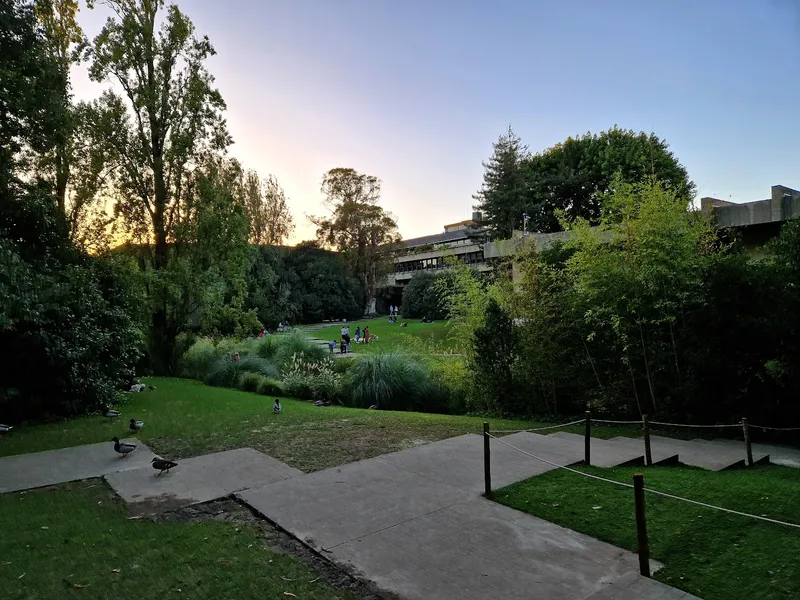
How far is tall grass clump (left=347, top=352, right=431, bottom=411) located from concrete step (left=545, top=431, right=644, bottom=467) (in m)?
4.60

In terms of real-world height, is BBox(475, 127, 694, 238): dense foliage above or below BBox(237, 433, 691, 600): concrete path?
above

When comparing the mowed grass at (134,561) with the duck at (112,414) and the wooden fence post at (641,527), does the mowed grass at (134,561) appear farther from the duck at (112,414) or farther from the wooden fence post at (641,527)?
the duck at (112,414)

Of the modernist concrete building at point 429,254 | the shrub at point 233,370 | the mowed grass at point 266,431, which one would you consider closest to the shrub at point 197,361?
the shrub at point 233,370

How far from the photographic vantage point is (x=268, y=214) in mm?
46562

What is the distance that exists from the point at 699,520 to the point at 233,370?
13078 millimetres

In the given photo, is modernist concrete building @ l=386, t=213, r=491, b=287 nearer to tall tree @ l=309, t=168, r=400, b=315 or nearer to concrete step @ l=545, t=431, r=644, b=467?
tall tree @ l=309, t=168, r=400, b=315

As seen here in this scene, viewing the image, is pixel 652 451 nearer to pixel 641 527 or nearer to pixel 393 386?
pixel 641 527

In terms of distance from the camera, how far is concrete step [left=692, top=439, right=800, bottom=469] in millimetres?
6494

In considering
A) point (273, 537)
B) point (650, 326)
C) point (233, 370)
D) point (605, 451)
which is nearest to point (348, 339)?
point (233, 370)

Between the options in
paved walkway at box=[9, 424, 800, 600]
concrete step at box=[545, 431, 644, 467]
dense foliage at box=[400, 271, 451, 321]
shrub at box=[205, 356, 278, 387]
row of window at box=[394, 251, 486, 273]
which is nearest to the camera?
paved walkway at box=[9, 424, 800, 600]

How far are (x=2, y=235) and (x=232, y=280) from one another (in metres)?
8.84

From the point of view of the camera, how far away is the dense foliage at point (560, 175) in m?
33.2

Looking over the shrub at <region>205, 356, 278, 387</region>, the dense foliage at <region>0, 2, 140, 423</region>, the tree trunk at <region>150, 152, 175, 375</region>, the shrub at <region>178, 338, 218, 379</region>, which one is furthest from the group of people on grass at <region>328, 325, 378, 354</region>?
the dense foliage at <region>0, 2, 140, 423</region>

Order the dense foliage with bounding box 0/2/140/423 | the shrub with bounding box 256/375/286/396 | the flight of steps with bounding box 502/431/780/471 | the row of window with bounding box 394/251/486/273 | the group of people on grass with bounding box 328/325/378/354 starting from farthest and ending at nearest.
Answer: the row of window with bounding box 394/251/486/273
the group of people on grass with bounding box 328/325/378/354
the shrub with bounding box 256/375/286/396
the dense foliage with bounding box 0/2/140/423
the flight of steps with bounding box 502/431/780/471
